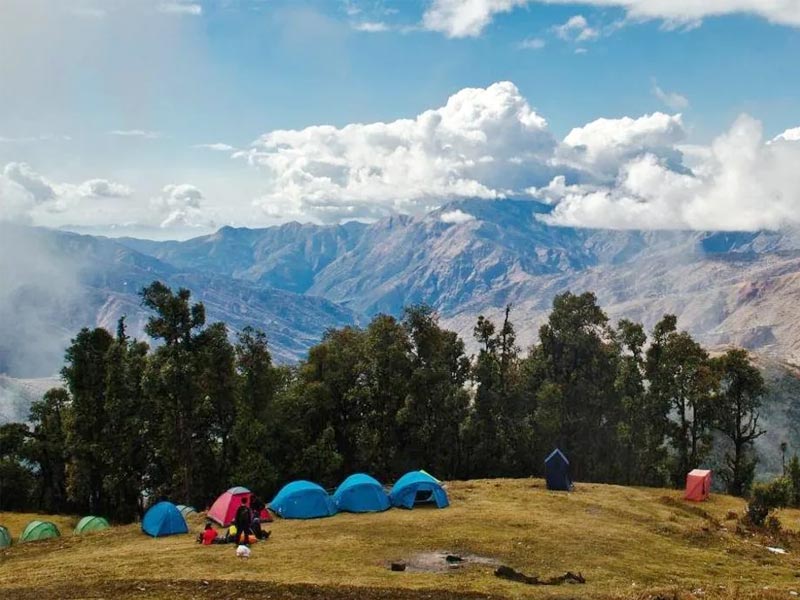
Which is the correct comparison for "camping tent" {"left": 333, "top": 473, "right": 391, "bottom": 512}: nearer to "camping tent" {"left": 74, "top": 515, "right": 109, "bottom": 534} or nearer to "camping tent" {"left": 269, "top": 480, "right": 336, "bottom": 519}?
"camping tent" {"left": 269, "top": 480, "right": 336, "bottom": 519}

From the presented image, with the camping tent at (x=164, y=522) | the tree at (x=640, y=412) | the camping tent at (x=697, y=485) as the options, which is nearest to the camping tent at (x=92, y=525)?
the camping tent at (x=164, y=522)

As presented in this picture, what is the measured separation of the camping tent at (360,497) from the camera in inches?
1698

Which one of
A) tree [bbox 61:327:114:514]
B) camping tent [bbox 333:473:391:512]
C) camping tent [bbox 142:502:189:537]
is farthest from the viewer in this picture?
tree [bbox 61:327:114:514]

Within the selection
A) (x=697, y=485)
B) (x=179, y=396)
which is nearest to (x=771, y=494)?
(x=697, y=485)

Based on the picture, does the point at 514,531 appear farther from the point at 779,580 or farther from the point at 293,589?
the point at 293,589

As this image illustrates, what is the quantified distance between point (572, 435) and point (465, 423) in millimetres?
12660

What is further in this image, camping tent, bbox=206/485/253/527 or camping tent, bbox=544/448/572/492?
camping tent, bbox=544/448/572/492

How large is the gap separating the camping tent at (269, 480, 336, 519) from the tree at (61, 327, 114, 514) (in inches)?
Result: 1157

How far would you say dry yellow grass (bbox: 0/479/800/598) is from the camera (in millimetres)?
25500

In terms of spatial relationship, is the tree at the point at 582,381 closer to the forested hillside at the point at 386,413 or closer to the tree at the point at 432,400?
the forested hillside at the point at 386,413

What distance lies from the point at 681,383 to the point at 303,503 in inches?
1796

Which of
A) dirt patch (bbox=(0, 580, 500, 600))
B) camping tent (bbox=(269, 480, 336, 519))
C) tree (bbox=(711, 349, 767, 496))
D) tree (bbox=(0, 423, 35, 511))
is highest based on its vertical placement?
tree (bbox=(711, 349, 767, 496))

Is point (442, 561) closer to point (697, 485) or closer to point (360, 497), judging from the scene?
point (360, 497)

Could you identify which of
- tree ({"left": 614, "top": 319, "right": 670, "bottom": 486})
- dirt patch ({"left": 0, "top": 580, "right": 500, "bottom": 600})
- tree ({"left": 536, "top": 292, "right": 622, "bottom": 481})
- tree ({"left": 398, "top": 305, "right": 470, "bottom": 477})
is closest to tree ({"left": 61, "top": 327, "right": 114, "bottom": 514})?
tree ({"left": 398, "top": 305, "right": 470, "bottom": 477})
